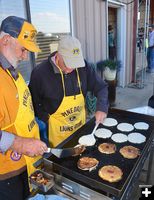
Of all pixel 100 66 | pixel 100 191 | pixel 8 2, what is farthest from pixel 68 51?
pixel 100 66

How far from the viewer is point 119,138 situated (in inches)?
65.6

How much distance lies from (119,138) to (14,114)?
86cm

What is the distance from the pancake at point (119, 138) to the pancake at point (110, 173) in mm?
362

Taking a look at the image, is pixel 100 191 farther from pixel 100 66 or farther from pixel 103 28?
pixel 103 28

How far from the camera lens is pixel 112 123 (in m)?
1.87

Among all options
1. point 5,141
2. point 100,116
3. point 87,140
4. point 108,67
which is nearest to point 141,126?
point 100,116

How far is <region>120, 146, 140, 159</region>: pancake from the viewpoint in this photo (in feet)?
4.62

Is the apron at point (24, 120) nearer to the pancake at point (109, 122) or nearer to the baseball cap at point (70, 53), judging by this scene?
the baseball cap at point (70, 53)

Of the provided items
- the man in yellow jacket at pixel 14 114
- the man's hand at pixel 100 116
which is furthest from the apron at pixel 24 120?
the man's hand at pixel 100 116

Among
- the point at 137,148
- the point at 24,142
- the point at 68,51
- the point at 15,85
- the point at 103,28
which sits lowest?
the point at 137,148

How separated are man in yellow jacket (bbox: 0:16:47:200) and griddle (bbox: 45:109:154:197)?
8.3 inches

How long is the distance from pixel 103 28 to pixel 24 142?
424 centimetres

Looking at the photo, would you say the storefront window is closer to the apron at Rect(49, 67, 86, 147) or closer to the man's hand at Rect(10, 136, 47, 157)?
the apron at Rect(49, 67, 86, 147)

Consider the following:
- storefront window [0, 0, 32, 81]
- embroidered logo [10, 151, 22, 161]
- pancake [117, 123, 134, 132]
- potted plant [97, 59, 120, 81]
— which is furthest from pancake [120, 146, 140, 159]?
potted plant [97, 59, 120, 81]
